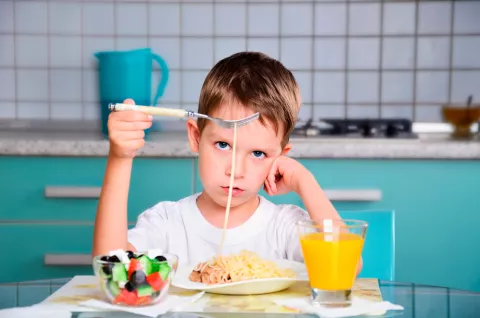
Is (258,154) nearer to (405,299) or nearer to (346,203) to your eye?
(405,299)

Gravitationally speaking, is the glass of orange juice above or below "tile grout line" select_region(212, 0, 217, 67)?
below

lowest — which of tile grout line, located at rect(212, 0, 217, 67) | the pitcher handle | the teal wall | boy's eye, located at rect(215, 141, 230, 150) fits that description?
the teal wall

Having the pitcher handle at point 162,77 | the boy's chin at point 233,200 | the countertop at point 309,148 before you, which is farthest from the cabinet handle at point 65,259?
the boy's chin at point 233,200

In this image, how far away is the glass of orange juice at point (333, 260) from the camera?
1.06 m

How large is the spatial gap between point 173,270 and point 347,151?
138 cm

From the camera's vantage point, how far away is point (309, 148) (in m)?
2.37

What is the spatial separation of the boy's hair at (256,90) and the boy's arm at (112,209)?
0.81 ft

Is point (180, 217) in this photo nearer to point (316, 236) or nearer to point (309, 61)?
point (316, 236)

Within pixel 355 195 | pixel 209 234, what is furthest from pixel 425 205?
pixel 209 234

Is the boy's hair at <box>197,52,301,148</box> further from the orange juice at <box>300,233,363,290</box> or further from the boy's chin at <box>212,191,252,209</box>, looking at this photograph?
the orange juice at <box>300,233,363,290</box>

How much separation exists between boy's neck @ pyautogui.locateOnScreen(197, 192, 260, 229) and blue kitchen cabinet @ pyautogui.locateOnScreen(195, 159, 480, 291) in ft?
2.55

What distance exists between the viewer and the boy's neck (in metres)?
1.59

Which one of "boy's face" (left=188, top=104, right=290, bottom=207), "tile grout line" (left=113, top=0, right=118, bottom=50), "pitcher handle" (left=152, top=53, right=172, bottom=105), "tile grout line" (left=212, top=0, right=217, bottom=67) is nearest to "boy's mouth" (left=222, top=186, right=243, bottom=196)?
"boy's face" (left=188, top=104, right=290, bottom=207)

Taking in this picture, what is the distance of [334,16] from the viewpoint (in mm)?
2945
